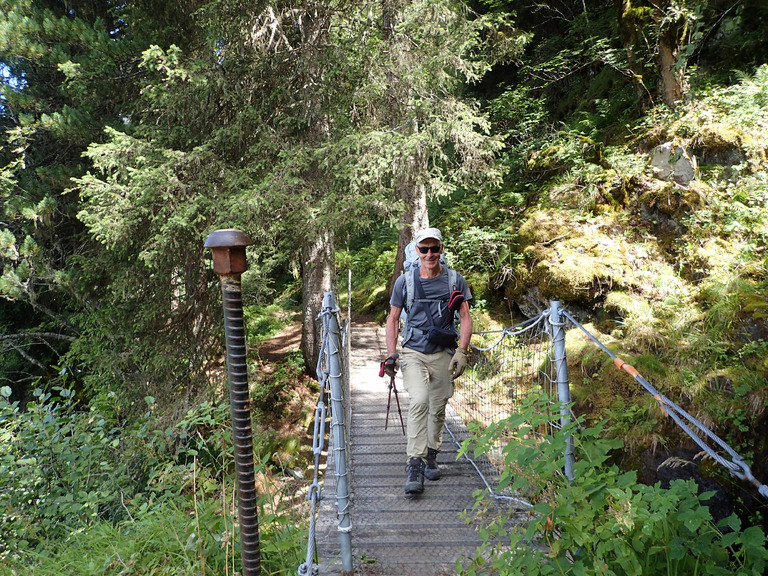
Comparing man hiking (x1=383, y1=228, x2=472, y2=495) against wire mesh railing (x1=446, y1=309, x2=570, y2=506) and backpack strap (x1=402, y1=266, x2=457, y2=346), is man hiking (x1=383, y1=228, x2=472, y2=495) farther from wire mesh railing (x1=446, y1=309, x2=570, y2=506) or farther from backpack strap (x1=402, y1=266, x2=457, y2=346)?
wire mesh railing (x1=446, y1=309, x2=570, y2=506)

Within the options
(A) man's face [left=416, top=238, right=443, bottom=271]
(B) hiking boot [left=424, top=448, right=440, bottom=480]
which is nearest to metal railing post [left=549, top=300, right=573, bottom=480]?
(A) man's face [left=416, top=238, right=443, bottom=271]

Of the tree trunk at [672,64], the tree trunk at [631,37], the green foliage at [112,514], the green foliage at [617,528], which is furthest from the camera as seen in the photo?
the tree trunk at [631,37]

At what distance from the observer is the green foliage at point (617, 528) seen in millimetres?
1633

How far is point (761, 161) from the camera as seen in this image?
6453mm

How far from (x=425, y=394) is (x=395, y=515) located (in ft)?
2.81

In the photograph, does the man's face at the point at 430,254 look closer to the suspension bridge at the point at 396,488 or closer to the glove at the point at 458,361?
the glove at the point at 458,361

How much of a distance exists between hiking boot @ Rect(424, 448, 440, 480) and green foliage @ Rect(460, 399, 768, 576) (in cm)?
166

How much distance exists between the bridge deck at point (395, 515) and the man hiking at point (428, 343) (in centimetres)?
22

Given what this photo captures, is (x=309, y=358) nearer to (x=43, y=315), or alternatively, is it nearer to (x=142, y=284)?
(x=142, y=284)

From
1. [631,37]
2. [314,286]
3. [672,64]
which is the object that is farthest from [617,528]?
[631,37]

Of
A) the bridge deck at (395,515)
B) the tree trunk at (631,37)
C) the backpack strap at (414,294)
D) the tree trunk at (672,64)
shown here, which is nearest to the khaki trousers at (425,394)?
the backpack strap at (414,294)

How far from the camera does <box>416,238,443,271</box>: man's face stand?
11.9 feet

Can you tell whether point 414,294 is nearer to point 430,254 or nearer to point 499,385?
point 430,254

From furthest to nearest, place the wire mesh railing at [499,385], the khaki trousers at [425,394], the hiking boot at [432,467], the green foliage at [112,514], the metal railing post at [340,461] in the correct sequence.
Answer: the wire mesh railing at [499,385], the hiking boot at [432,467], the khaki trousers at [425,394], the green foliage at [112,514], the metal railing post at [340,461]
